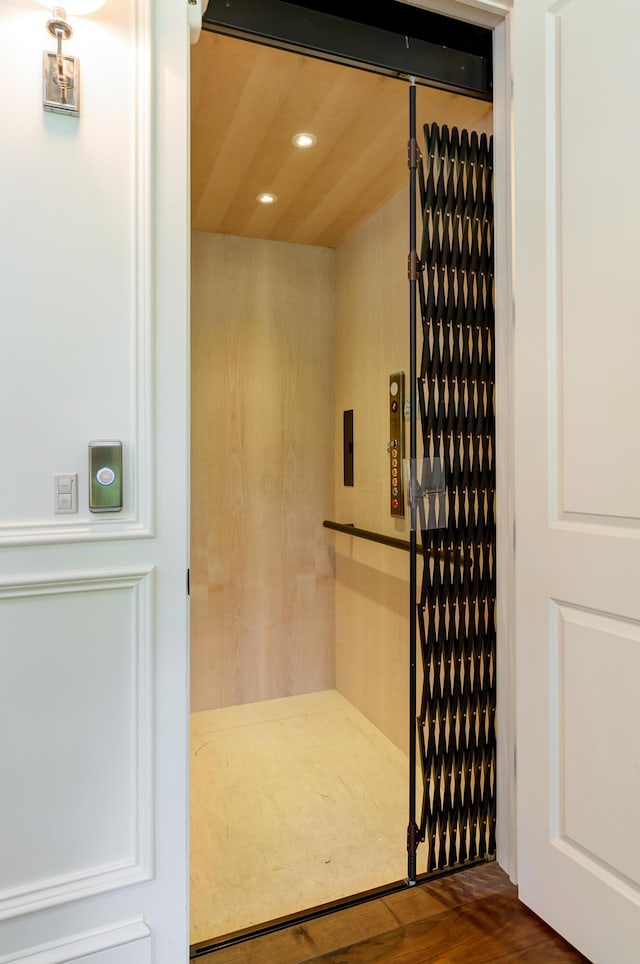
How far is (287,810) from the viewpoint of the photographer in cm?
204

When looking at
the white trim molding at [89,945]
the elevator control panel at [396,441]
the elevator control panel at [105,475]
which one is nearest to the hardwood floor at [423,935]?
the white trim molding at [89,945]

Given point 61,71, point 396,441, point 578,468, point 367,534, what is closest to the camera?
point 61,71

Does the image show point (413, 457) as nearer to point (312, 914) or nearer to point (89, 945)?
point (312, 914)

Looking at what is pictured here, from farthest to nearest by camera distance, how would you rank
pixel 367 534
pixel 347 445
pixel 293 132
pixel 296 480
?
pixel 296 480 → pixel 347 445 → pixel 367 534 → pixel 293 132

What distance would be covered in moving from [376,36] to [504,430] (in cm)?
116

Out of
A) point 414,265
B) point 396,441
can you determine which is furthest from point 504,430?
point 396,441

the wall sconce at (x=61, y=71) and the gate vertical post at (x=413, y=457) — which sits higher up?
the wall sconce at (x=61, y=71)

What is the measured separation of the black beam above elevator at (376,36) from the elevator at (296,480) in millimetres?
67

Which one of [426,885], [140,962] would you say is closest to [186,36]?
[140,962]

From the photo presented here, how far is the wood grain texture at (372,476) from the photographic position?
242 cm

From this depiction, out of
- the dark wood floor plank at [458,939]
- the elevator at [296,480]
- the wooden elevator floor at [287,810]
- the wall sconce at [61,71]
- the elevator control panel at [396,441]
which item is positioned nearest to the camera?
the wall sconce at [61,71]

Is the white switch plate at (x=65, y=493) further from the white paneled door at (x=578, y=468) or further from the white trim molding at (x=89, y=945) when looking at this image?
the white paneled door at (x=578, y=468)

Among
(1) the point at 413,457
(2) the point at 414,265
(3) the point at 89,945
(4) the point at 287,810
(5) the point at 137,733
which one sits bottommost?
(4) the point at 287,810

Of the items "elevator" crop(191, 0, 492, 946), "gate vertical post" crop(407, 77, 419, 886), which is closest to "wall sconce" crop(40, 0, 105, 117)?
"elevator" crop(191, 0, 492, 946)
